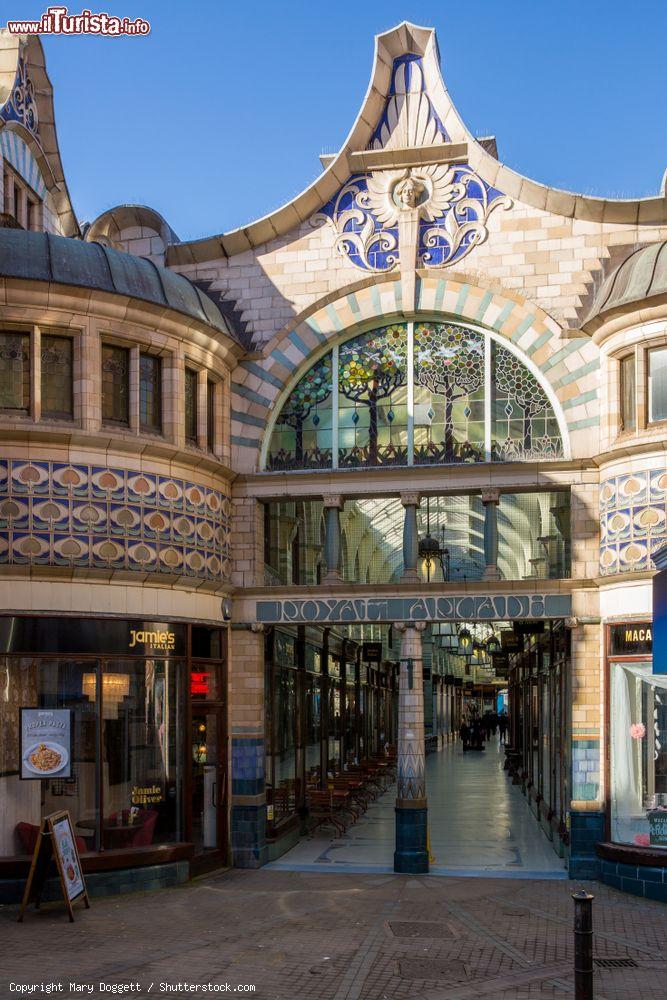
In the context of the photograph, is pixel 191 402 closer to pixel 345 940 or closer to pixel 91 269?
pixel 91 269

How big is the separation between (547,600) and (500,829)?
7.03 meters

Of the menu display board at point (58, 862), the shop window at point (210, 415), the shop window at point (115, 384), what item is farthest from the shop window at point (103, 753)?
the shop window at point (210, 415)

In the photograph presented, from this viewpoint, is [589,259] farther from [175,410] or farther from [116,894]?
[116,894]

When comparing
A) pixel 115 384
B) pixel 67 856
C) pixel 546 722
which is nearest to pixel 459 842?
pixel 546 722

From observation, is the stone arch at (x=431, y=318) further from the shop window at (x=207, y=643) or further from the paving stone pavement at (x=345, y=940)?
the paving stone pavement at (x=345, y=940)

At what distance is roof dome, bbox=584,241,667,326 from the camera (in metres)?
17.3

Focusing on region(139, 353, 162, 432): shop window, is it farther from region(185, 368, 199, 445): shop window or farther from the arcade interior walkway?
the arcade interior walkway

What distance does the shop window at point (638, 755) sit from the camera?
669 inches

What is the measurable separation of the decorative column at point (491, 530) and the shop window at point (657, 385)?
2696mm

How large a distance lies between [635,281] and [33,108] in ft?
38.2

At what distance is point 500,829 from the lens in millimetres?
23359

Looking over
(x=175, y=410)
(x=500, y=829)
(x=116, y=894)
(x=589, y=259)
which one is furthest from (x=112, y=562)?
(x=500, y=829)

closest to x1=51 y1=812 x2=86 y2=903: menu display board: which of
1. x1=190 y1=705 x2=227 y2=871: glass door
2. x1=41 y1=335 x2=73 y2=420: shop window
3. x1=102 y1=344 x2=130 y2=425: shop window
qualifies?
x1=190 y1=705 x2=227 y2=871: glass door

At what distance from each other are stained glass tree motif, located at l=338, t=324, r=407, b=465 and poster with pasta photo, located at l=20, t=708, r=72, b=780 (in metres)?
6.25
